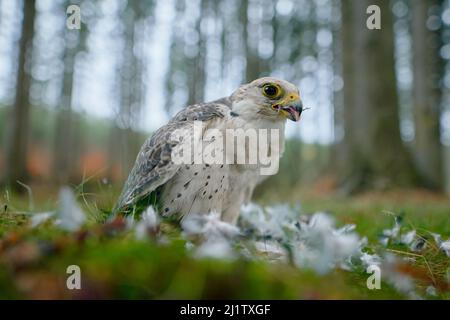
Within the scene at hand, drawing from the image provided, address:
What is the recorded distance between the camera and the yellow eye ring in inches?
109

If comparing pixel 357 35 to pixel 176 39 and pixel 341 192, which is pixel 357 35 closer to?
pixel 341 192

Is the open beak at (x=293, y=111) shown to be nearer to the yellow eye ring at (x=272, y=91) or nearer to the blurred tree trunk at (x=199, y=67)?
the yellow eye ring at (x=272, y=91)

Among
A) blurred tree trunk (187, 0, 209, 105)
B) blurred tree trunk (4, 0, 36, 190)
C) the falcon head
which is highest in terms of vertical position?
blurred tree trunk (187, 0, 209, 105)

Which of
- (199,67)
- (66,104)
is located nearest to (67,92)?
(66,104)

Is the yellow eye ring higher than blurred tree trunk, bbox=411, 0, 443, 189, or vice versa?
blurred tree trunk, bbox=411, 0, 443, 189

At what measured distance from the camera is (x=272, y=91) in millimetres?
2789

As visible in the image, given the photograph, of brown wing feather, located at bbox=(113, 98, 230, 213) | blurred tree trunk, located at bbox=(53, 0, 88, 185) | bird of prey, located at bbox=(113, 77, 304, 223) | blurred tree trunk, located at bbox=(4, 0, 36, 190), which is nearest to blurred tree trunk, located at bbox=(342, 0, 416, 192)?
bird of prey, located at bbox=(113, 77, 304, 223)

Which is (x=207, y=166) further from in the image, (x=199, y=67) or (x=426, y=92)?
(x=199, y=67)

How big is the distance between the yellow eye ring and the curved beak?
72 mm

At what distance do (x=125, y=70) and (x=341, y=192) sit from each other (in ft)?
61.9

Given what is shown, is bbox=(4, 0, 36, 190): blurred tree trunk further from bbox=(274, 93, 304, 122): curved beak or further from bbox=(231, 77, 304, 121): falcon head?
bbox=(274, 93, 304, 122): curved beak

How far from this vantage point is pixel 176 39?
917 inches

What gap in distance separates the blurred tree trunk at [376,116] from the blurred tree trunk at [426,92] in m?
1.72
